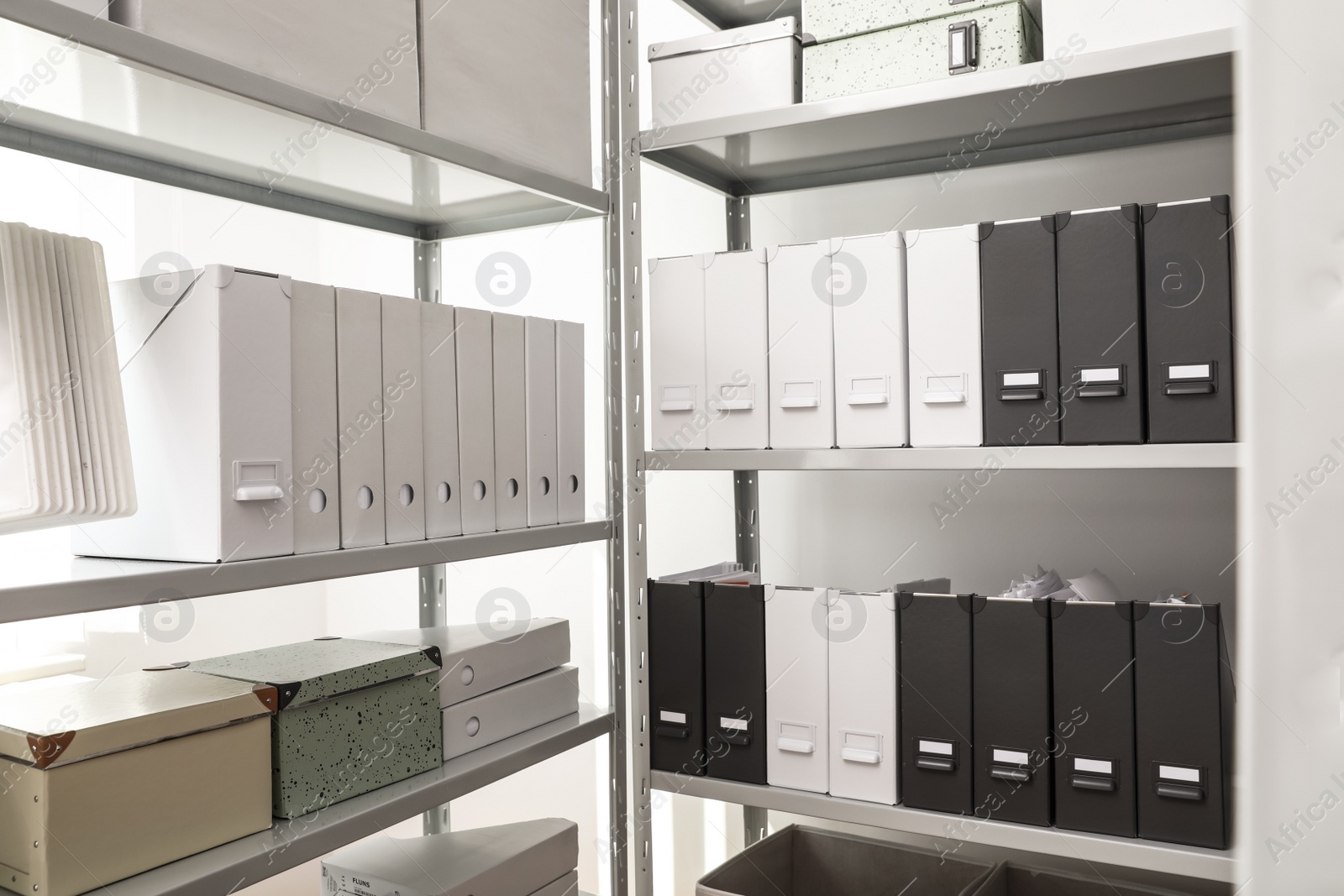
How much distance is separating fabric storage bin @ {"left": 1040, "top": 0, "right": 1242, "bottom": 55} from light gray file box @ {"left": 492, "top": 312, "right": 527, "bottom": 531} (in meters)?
0.83

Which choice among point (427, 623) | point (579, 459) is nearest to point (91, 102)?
point (579, 459)

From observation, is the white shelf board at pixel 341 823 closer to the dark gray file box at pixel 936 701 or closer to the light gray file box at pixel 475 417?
the light gray file box at pixel 475 417

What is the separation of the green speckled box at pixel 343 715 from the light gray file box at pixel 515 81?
0.70 metres

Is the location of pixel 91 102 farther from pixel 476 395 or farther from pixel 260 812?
pixel 260 812

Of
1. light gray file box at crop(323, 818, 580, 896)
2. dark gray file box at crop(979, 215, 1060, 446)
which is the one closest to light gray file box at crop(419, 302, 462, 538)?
light gray file box at crop(323, 818, 580, 896)

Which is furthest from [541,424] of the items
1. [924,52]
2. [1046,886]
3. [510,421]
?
[1046,886]

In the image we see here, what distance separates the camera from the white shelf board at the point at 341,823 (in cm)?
94

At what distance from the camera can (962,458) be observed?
1.30m

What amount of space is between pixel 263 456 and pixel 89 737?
32 centimetres

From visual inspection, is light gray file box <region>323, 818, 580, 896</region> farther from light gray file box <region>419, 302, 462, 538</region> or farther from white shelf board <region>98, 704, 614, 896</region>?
light gray file box <region>419, 302, 462, 538</region>

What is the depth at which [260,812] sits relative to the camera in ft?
3.50

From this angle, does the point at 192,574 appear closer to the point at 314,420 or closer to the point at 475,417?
the point at 314,420

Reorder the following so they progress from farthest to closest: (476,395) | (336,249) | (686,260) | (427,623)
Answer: (336,249)
(427,623)
(686,260)
(476,395)

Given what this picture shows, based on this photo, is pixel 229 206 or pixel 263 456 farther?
pixel 229 206
